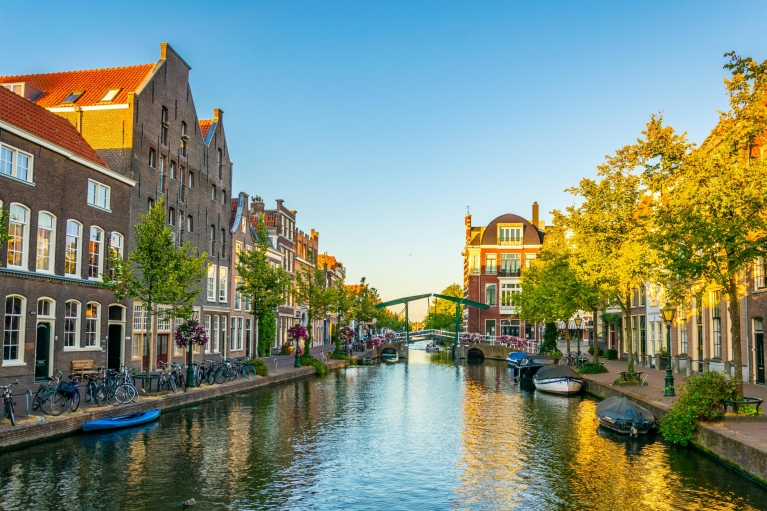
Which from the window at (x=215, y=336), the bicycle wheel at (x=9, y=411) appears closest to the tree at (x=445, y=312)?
the window at (x=215, y=336)

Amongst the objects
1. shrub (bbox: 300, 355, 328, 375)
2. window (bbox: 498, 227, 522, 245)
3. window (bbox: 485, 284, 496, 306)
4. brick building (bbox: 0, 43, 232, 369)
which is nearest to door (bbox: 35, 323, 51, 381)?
brick building (bbox: 0, 43, 232, 369)

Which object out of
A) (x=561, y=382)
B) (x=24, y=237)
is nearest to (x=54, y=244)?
(x=24, y=237)

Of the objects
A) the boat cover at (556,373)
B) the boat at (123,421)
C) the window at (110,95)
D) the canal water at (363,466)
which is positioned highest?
the window at (110,95)

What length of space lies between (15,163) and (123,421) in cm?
1233

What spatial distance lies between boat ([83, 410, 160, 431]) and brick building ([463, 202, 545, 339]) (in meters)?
71.8

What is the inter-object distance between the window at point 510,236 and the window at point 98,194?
2601 inches

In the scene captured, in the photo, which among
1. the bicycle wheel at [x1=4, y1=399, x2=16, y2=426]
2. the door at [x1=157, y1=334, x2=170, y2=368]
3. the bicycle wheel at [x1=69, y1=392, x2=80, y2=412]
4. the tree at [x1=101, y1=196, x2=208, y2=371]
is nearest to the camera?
the bicycle wheel at [x1=4, y1=399, x2=16, y2=426]

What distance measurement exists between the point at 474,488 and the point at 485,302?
77.6 meters

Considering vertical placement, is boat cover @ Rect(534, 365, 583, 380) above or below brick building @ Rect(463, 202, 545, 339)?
below

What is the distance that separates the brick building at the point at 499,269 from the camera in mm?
91375

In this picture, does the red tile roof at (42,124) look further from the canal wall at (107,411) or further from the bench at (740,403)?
the bench at (740,403)

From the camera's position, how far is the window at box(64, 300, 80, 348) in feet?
98.6

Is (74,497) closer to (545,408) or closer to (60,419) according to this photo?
(60,419)

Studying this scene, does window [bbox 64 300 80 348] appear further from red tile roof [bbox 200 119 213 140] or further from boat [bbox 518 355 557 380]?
boat [bbox 518 355 557 380]
